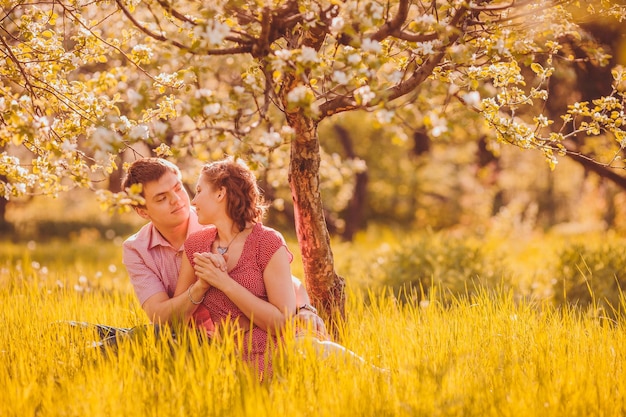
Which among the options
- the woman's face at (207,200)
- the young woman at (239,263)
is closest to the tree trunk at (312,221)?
the young woman at (239,263)

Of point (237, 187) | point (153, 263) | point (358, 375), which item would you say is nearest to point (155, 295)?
point (153, 263)

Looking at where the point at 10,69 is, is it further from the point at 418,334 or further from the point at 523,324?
the point at 523,324

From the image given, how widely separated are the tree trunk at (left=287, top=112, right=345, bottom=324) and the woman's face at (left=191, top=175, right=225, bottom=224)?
0.60m

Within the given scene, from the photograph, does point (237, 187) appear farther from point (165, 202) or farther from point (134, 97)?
point (134, 97)

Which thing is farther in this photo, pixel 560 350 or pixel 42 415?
pixel 560 350

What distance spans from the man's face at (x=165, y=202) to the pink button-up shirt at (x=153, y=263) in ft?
0.46

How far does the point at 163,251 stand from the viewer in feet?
14.5

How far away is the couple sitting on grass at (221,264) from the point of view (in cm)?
381

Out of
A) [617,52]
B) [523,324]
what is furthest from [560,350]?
[617,52]

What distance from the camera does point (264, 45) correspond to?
123 inches

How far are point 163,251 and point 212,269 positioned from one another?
0.77m

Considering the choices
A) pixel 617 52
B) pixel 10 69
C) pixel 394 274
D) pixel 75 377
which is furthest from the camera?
pixel 617 52

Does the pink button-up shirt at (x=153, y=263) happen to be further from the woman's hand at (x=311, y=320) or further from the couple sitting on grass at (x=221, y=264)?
the woman's hand at (x=311, y=320)

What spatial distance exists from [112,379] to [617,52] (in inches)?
279
